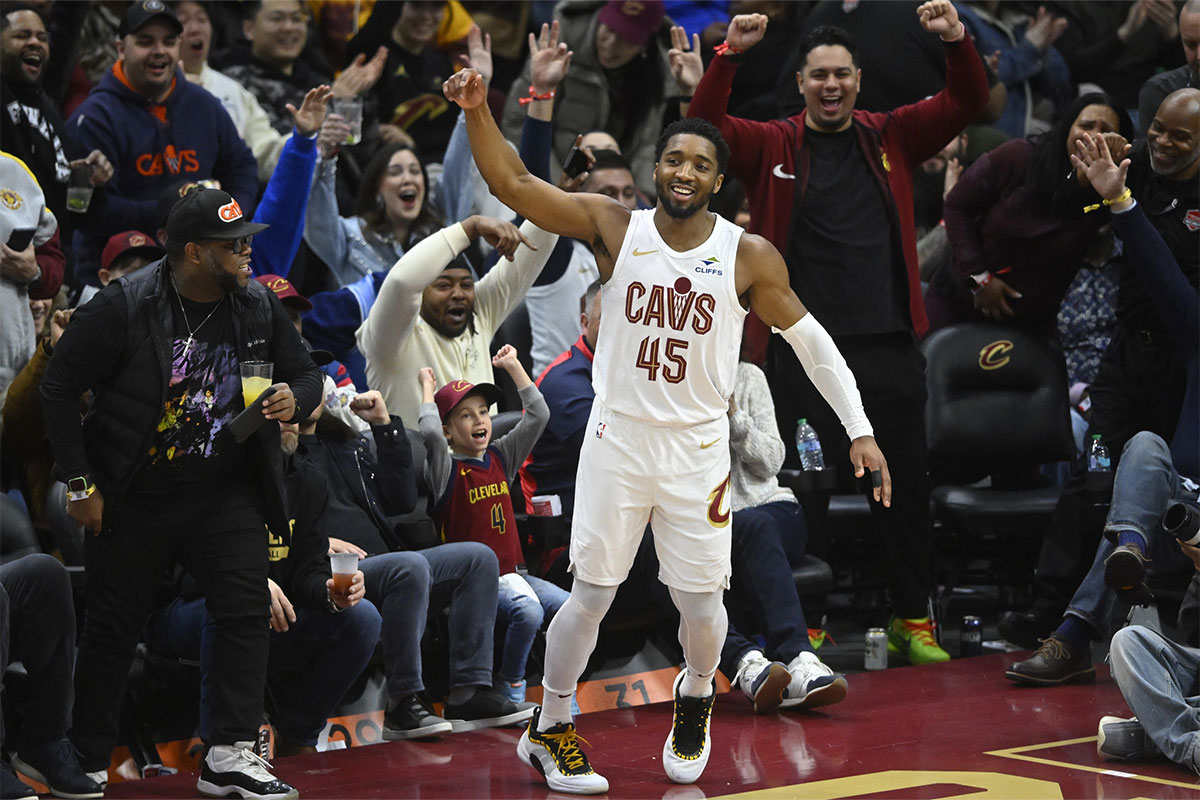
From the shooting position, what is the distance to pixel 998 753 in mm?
5340

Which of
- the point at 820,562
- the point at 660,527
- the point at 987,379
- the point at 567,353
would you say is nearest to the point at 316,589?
the point at 660,527

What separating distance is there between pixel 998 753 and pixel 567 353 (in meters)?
2.61

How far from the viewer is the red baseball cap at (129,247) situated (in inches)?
243

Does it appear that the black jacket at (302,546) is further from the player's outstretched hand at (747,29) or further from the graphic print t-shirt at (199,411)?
the player's outstretched hand at (747,29)

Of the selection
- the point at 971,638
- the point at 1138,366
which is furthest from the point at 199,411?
the point at 1138,366

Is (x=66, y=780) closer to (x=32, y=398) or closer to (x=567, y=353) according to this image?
(x=32, y=398)

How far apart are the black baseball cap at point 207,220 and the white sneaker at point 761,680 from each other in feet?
8.51

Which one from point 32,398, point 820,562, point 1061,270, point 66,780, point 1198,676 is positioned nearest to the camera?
point 66,780

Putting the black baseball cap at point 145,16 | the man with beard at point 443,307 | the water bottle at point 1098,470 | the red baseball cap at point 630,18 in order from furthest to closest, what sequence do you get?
the red baseball cap at point 630,18 → the black baseball cap at point 145,16 → the water bottle at point 1098,470 → the man with beard at point 443,307

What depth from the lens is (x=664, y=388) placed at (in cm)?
491

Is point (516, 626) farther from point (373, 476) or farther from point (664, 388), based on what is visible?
point (664, 388)

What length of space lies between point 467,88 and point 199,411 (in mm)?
1381

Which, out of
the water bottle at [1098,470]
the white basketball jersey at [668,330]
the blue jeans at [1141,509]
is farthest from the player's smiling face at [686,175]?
the water bottle at [1098,470]

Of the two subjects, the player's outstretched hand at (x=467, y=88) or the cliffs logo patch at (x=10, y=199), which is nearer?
the player's outstretched hand at (x=467, y=88)
